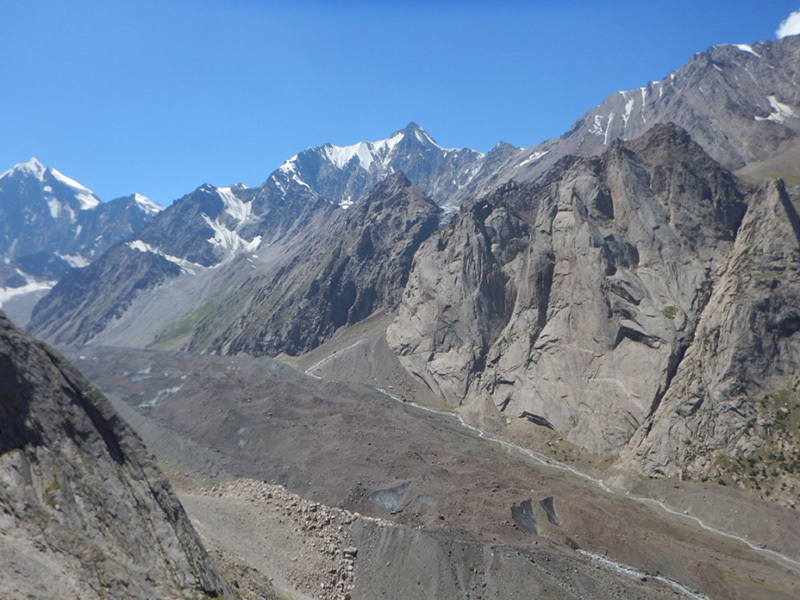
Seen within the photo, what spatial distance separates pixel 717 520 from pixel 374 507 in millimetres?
36905

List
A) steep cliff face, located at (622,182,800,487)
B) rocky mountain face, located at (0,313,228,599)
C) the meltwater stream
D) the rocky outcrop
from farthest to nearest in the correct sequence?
the rocky outcrop, steep cliff face, located at (622,182,800,487), the meltwater stream, rocky mountain face, located at (0,313,228,599)

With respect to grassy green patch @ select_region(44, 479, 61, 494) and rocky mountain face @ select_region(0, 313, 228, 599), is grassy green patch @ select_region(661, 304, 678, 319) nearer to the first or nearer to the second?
rocky mountain face @ select_region(0, 313, 228, 599)

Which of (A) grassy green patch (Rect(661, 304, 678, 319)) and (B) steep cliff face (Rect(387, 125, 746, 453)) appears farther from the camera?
(A) grassy green patch (Rect(661, 304, 678, 319))

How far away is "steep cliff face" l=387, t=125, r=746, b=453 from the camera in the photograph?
298ft

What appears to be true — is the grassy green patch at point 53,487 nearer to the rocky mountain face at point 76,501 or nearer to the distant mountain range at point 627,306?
the rocky mountain face at point 76,501

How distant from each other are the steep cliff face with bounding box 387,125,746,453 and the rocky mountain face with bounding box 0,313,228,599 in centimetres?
7037

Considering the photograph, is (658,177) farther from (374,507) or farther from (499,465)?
(374,507)

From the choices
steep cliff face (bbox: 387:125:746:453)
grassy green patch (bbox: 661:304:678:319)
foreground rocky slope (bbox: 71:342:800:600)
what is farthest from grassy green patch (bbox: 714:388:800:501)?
grassy green patch (bbox: 661:304:678:319)

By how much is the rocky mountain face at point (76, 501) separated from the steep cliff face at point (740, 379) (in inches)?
2546

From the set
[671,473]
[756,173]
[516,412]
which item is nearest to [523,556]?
[671,473]

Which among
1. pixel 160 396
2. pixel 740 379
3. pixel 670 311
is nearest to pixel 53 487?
pixel 740 379

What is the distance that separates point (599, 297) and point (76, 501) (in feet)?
287

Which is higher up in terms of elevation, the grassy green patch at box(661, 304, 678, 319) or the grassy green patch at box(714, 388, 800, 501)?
the grassy green patch at box(661, 304, 678, 319)

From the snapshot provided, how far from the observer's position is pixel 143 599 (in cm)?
2350
